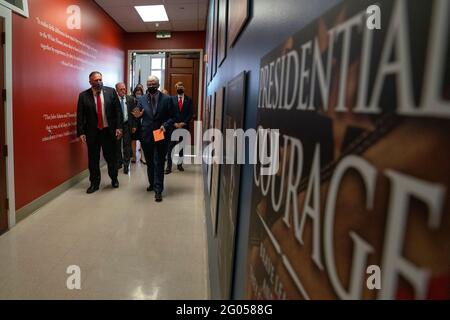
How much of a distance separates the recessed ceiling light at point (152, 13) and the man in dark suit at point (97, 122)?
6.66 feet

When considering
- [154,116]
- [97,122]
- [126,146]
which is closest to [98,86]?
[97,122]

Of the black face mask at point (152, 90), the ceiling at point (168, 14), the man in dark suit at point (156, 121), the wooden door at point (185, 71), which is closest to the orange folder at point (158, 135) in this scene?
the man in dark suit at point (156, 121)

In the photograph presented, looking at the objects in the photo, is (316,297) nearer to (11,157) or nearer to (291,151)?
(291,151)

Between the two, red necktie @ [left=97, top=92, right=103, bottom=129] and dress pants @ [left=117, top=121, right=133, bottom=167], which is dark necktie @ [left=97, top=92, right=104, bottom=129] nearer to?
red necktie @ [left=97, top=92, right=103, bottom=129]

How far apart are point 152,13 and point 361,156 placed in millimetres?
5957

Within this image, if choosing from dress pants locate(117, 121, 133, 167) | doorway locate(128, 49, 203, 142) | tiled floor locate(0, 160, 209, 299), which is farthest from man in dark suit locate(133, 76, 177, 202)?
doorway locate(128, 49, 203, 142)

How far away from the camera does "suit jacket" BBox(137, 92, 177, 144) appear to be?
3484 millimetres

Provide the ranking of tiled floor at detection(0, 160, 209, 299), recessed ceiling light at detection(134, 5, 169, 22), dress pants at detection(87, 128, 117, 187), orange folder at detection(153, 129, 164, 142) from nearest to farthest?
tiled floor at detection(0, 160, 209, 299), orange folder at detection(153, 129, 164, 142), dress pants at detection(87, 128, 117, 187), recessed ceiling light at detection(134, 5, 169, 22)

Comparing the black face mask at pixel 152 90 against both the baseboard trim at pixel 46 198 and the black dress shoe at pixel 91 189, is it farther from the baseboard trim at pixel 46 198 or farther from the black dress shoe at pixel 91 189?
the baseboard trim at pixel 46 198

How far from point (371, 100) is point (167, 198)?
3.55m

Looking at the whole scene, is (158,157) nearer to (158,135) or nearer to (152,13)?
(158,135)

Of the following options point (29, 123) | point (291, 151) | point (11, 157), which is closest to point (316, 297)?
point (291, 151)

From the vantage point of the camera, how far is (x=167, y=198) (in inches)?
147

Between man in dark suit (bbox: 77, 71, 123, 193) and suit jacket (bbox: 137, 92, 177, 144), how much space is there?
1.95 ft
